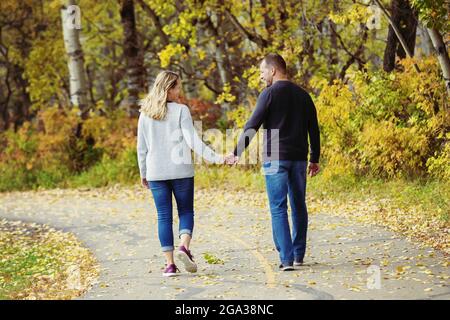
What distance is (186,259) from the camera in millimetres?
8711

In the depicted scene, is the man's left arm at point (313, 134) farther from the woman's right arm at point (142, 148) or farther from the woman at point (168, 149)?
the woman's right arm at point (142, 148)

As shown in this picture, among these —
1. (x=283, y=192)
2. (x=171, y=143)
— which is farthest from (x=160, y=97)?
(x=283, y=192)

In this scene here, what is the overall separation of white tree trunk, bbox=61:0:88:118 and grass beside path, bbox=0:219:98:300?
8.47 m

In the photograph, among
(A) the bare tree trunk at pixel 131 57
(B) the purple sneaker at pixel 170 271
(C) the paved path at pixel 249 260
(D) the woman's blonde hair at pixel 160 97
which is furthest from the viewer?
(A) the bare tree trunk at pixel 131 57

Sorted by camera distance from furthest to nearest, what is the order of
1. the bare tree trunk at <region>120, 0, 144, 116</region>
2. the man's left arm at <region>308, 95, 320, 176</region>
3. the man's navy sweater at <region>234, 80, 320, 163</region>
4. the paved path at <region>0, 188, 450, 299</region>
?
the bare tree trunk at <region>120, 0, 144, 116</region>
the man's left arm at <region>308, 95, 320, 176</region>
the man's navy sweater at <region>234, 80, 320, 163</region>
the paved path at <region>0, 188, 450, 299</region>

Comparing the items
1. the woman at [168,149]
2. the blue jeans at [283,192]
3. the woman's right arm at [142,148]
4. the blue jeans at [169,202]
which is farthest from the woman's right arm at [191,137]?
the blue jeans at [283,192]

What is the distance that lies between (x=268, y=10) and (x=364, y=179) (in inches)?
292

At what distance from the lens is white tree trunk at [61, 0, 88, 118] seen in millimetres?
22547

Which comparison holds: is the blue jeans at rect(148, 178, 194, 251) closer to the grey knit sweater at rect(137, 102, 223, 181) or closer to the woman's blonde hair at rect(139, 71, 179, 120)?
the grey knit sweater at rect(137, 102, 223, 181)

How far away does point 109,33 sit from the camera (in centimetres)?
3275

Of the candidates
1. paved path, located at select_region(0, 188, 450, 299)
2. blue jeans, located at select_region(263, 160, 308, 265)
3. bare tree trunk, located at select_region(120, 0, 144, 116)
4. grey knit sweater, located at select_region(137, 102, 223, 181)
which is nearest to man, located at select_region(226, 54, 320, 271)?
blue jeans, located at select_region(263, 160, 308, 265)

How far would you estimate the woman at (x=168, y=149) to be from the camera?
8594 millimetres

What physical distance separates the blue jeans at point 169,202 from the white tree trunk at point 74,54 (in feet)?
47.3
